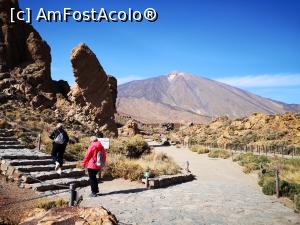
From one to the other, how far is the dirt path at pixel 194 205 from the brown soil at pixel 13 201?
1.58 meters

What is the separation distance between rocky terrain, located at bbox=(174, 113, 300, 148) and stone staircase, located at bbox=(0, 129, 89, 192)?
26.7 meters

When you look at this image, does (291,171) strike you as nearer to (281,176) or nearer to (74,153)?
(281,176)

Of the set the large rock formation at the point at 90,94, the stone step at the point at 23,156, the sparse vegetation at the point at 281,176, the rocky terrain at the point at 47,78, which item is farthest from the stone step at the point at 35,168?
the large rock formation at the point at 90,94

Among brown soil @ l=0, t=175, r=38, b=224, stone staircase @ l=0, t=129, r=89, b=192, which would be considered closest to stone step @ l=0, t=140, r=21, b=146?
stone staircase @ l=0, t=129, r=89, b=192

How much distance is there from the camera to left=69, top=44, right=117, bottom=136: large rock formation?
35.9m

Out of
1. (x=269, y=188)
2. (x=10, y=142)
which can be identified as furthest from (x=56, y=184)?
(x=269, y=188)

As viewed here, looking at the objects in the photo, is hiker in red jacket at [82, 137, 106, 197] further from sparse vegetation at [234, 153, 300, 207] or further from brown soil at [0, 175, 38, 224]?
sparse vegetation at [234, 153, 300, 207]

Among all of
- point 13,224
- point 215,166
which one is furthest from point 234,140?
point 13,224

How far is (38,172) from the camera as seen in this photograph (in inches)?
513

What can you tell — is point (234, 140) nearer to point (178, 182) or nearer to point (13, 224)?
point (178, 182)

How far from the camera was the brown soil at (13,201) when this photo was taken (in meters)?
8.17

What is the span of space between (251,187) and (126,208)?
303 inches

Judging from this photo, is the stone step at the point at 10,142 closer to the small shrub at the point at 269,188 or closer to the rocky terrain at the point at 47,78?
the small shrub at the point at 269,188

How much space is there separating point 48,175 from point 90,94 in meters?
24.7
